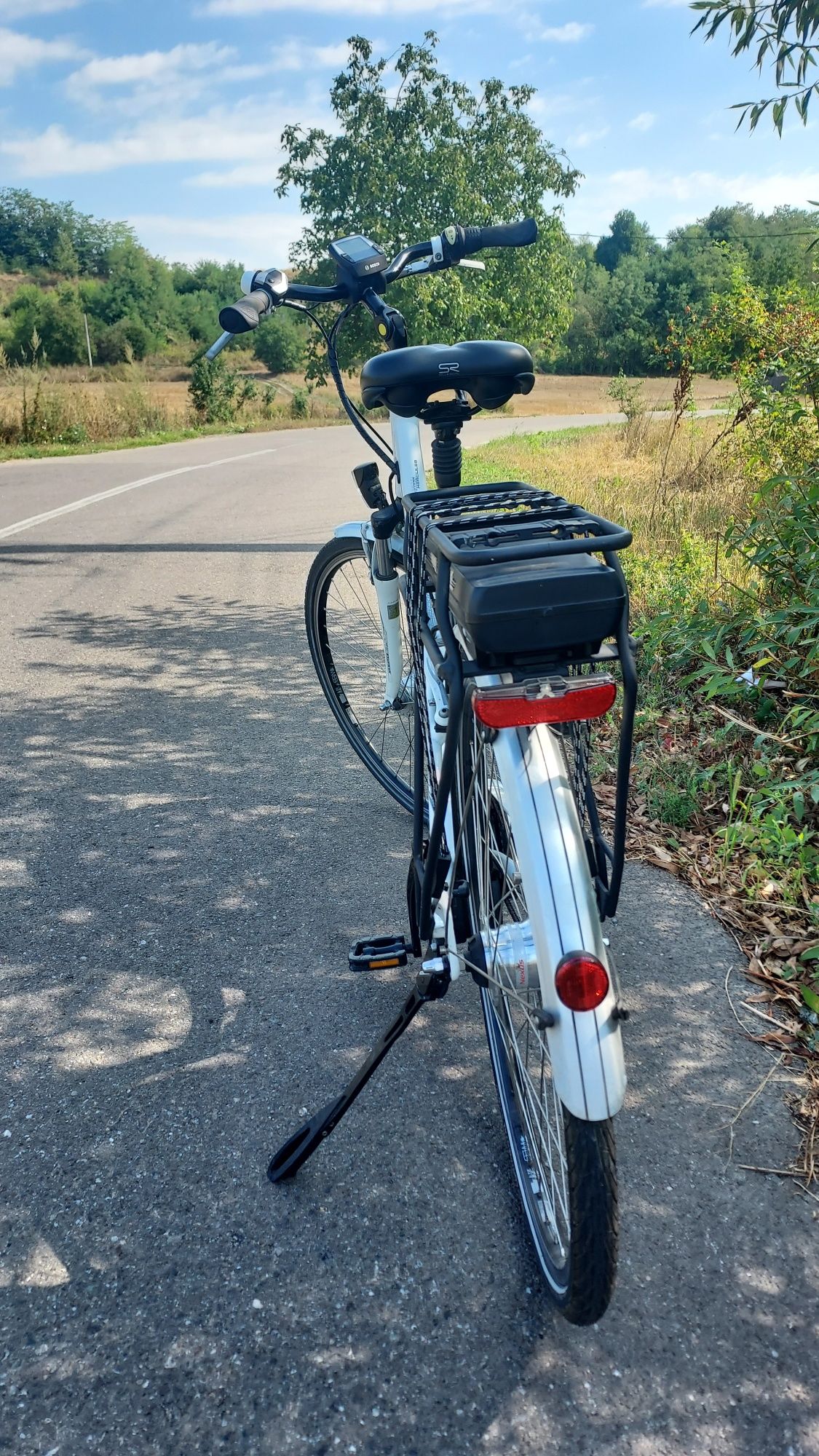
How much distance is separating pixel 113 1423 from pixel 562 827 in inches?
49.7

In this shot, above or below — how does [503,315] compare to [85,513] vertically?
above

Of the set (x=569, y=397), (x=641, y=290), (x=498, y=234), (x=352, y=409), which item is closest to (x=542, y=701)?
(x=352, y=409)

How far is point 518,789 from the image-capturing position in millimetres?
1632

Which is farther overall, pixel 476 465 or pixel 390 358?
pixel 476 465

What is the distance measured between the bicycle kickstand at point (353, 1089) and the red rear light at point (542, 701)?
2.40 ft

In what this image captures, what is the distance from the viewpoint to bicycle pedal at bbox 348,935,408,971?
247 cm

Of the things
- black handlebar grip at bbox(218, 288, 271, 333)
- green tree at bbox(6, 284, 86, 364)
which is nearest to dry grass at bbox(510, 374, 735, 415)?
black handlebar grip at bbox(218, 288, 271, 333)

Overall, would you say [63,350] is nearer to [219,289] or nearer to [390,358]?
[219,289]

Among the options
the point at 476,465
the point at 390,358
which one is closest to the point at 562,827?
the point at 390,358

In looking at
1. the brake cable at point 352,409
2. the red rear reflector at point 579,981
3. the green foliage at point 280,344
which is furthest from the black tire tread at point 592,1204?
the green foliage at point 280,344

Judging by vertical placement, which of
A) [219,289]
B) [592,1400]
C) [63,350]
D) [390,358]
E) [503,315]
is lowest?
[592,1400]

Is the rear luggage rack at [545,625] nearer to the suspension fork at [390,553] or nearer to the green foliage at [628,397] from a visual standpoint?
the suspension fork at [390,553]

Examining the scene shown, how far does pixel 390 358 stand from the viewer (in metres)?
2.50

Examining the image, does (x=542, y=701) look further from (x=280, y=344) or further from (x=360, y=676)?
(x=280, y=344)
